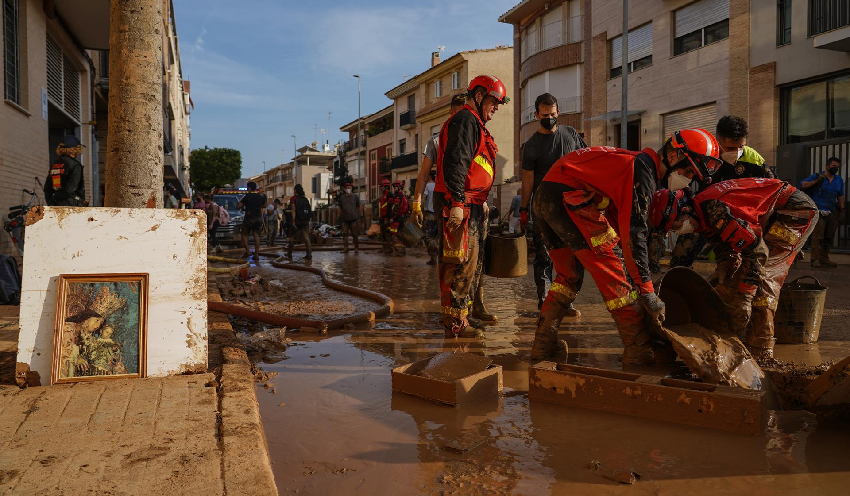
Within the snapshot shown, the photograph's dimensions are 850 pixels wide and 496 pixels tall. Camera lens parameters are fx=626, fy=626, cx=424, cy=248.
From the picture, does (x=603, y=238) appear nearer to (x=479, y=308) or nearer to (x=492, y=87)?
(x=492, y=87)

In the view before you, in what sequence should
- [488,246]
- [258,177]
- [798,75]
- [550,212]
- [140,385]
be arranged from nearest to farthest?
[140,385] → [550,212] → [488,246] → [798,75] → [258,177]

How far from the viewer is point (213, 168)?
70.0 metres

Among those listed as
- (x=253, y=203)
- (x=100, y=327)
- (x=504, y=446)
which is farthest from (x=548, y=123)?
(x=253, y=203)

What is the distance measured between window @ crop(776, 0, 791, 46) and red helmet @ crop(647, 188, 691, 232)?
1369cm

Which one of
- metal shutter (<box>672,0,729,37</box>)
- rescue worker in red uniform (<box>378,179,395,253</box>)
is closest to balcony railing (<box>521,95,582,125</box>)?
metal shutter (<box>672,0,729,37</box>)

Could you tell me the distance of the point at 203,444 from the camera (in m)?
2.41

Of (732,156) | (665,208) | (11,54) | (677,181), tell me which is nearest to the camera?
(677,181)

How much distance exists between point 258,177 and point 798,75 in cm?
12350

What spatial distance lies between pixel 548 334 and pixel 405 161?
138 feet

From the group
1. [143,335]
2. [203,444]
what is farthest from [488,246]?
[203,444]

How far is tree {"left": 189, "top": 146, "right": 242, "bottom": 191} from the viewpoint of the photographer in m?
69.4

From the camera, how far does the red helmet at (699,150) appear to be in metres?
3.81

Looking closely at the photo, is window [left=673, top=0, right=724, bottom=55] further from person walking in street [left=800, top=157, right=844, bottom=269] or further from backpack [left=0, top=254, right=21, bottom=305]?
backpack [left=0, top=254, right=21, bottom=305]

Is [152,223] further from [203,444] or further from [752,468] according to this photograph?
[752,468]
